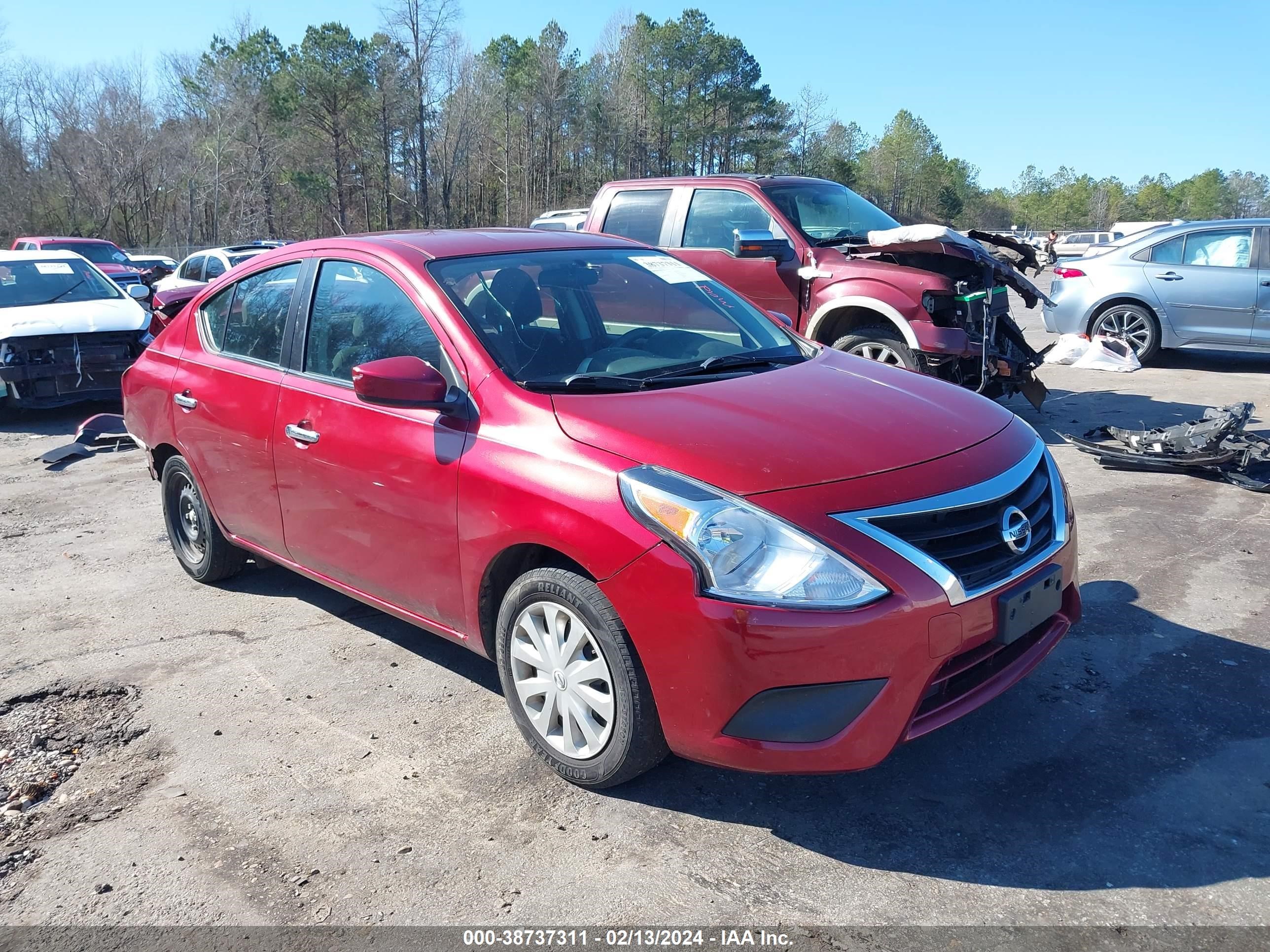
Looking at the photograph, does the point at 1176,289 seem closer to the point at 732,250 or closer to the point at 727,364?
the point at 732,250

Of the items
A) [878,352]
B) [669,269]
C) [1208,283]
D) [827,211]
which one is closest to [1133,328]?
[1208,283]

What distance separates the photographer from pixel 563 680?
121 inches

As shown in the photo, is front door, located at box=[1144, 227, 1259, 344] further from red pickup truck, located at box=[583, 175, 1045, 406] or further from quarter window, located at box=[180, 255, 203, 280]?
quarter window, located at box=[180, 255, 203, 280]

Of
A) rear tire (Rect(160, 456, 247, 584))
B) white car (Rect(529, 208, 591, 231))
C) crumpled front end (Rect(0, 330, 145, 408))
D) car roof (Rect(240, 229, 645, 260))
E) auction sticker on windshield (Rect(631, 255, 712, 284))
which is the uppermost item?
white car (Rect(529, 208, 591, 231))

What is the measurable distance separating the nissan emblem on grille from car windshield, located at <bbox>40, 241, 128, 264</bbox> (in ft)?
80.3

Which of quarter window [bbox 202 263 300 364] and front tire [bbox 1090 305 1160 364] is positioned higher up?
quarter window [bbox 202 263 300 364]

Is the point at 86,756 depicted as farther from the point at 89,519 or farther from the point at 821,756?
the point at 89,519

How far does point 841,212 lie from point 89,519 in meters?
6.49

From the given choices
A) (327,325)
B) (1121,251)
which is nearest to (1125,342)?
(1121,251)

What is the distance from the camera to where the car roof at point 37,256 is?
34.8 ft

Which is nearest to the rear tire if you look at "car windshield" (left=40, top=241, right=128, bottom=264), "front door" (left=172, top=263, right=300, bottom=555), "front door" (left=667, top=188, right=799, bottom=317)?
"front door" (left=172, top=263, right=300, bottom=555)

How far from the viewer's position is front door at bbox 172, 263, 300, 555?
426 centimetres

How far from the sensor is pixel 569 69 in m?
61.2

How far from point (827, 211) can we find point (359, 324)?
5701 millimetres
